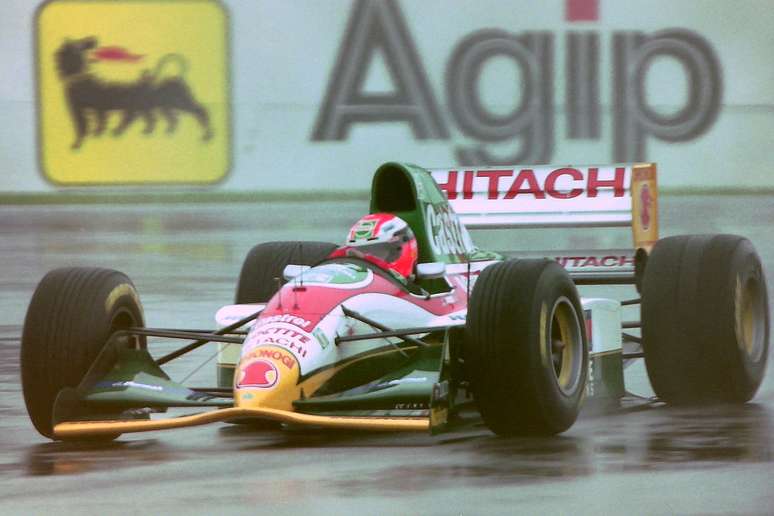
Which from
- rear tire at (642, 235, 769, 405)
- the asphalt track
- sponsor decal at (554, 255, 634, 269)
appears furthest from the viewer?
sponsor decal at (554, 255, 634, 269)

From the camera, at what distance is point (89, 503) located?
629 centimetres

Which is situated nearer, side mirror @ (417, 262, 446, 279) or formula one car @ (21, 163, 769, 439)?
formula one car @ (21, 163, 769, 439)

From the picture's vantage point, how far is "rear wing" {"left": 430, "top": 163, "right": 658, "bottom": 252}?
10.2 meters

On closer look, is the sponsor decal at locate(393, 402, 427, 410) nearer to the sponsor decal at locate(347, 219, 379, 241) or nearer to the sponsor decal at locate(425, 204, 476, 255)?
the sponsor decal at locate(347, 219, 379, 241)

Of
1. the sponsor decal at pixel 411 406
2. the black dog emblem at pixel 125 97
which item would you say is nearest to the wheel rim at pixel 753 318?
the sponsor decal at pixel 411 406

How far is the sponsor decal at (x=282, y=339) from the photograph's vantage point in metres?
7.56

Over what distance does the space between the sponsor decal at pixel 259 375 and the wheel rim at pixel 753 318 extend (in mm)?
2974

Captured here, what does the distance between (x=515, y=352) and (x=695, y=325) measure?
1.84m

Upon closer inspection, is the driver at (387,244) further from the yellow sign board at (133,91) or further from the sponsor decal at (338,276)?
the yellow sign board at (133,91)

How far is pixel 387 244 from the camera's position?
8586 mm

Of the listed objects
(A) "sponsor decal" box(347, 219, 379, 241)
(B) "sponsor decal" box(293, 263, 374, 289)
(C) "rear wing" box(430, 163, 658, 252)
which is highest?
(C) "rear wing" box(430, 163, 658, 252)

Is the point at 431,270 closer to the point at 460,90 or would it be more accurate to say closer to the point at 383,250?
the point at 383,250

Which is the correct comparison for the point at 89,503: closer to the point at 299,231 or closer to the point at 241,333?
the point at 241,333

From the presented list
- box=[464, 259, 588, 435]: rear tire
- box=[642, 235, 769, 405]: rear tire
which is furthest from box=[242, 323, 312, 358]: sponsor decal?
box=[642, 235, 769, 405]: rear tire
